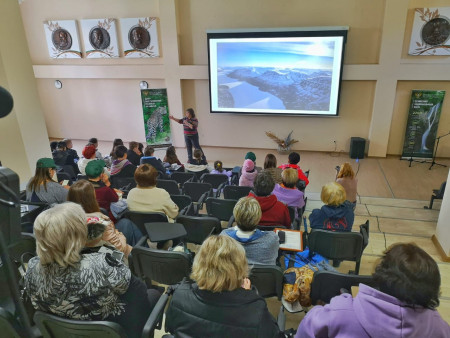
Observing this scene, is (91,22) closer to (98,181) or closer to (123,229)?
(98,181)

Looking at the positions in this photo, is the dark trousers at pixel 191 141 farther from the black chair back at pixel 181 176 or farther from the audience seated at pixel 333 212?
the audience seated at pixel 333 212

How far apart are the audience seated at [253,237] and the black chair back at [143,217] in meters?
0.93

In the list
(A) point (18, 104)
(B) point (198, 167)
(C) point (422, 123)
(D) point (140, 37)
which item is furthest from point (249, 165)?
(D) point (140, 37)

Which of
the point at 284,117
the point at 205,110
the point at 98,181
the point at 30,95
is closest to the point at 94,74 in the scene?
the point at 205,110

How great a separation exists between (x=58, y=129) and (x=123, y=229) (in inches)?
316

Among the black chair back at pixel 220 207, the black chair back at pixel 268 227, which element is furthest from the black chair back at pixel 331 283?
the black chair back at pixel 220 207

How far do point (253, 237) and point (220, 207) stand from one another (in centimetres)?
146

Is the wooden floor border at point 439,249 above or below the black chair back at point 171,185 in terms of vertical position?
below

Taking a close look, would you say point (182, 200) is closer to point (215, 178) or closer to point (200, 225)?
point (200, 225)

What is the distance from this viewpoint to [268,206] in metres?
3.10

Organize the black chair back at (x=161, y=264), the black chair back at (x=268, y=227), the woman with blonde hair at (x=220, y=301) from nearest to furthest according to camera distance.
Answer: the woman with blonde hair at (x=220, y=301)
the black chair back at (x=161, y=264)
the black chair back at (x=268, y=227)

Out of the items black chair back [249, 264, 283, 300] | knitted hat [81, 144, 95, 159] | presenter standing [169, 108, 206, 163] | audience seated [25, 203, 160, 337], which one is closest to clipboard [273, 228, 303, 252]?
black chair back [249, 264, 283, 300]

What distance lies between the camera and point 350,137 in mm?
7684

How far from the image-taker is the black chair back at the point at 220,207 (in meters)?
3.74
